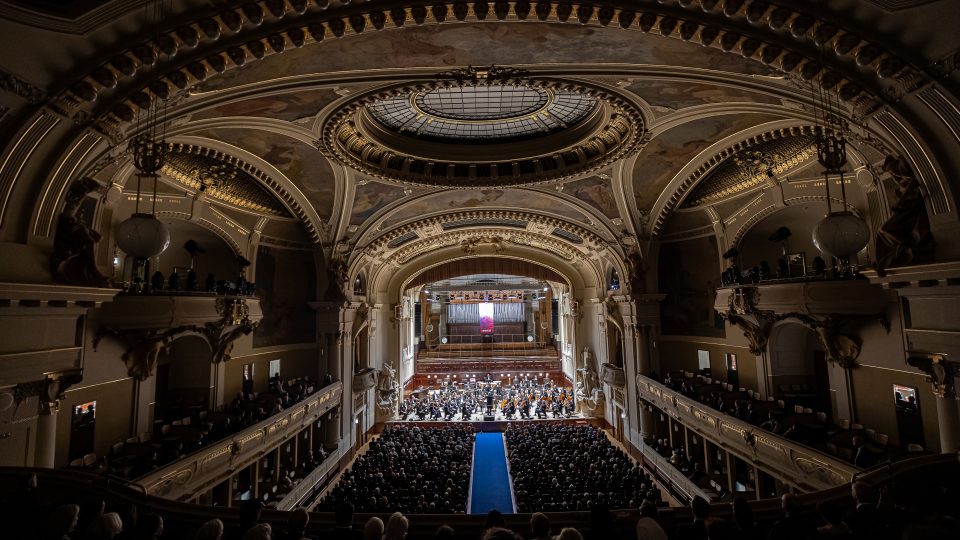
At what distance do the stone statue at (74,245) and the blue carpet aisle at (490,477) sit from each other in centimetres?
1036

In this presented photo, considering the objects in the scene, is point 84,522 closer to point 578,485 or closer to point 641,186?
point 578,485

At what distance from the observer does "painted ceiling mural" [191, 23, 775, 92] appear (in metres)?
6.26

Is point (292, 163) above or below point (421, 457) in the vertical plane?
above

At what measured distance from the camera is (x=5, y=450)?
17.9 feet

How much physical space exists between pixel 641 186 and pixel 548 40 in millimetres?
8197

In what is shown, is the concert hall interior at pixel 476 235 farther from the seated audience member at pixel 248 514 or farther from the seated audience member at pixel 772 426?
the seated audience member at pixel 772 426

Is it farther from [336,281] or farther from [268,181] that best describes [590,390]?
[268,181]

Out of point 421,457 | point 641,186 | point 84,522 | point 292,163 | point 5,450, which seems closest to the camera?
point 84,522

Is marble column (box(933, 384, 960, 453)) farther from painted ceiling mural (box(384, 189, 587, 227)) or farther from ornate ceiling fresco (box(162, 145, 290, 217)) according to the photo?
ornate ceiling fresco (box(162, 145, 290, 217))

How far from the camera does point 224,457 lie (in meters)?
9.88

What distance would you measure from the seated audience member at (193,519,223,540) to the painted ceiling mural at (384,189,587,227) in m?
12.2

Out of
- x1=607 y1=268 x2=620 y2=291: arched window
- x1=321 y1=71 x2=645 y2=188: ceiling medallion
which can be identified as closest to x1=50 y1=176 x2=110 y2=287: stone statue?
x1=321 y1=71 x2=645 y2=188: ceiling medallion

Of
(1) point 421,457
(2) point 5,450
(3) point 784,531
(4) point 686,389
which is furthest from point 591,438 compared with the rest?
(2) point 5,450

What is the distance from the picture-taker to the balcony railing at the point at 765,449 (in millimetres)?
7645
